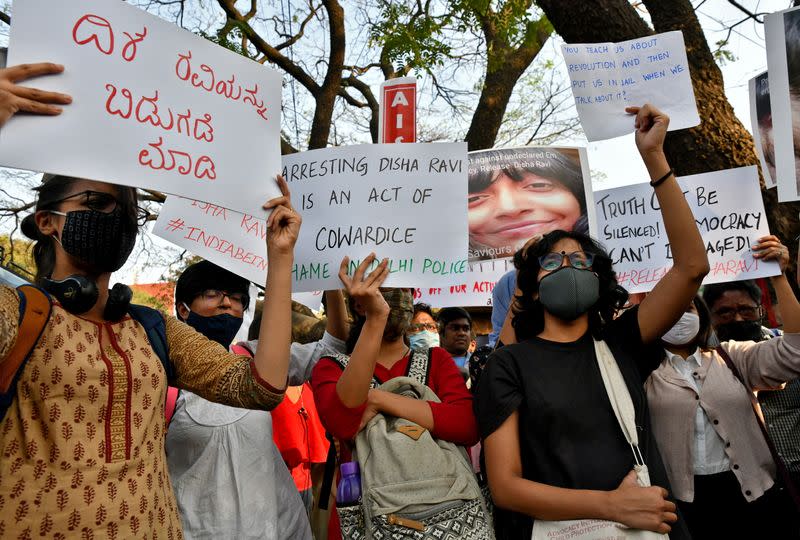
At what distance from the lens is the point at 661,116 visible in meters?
2.51

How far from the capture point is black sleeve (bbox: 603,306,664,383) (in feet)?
7.70

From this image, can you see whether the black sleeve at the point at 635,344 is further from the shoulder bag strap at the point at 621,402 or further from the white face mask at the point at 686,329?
the white face mask at the point at 686,329

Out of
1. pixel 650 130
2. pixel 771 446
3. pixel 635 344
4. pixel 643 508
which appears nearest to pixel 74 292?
pixel 643 508

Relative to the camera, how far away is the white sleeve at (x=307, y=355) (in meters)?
2.91

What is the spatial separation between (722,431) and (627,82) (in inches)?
68.0

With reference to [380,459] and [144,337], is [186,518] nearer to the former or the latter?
[380,459]

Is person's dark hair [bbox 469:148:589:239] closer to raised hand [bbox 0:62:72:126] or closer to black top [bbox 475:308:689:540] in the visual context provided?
black top [bbox 475:308:689:540]

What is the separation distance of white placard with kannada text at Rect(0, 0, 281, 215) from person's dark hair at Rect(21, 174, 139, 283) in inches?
2.6

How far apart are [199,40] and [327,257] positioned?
94 centimetres

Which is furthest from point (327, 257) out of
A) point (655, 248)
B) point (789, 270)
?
point (789, 270)

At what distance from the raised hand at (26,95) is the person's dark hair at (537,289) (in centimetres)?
160

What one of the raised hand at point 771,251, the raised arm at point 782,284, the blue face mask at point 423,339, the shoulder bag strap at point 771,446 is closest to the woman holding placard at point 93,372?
the shoulder bag strap at point 771,446

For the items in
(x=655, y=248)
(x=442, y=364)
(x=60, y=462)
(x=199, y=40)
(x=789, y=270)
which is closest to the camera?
(x=60, y=462)

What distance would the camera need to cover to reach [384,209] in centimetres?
286
